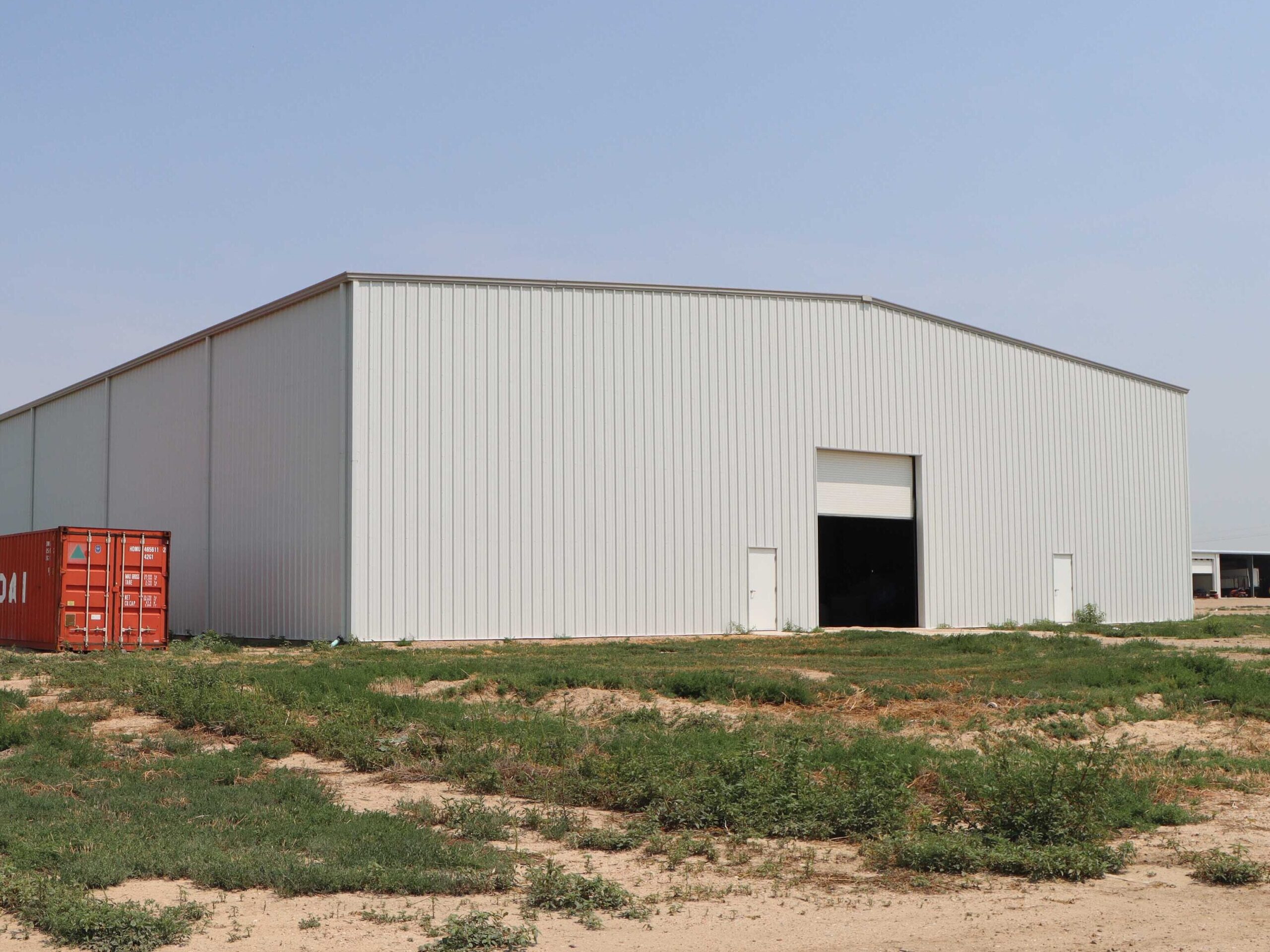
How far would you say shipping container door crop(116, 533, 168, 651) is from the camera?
30.5 m

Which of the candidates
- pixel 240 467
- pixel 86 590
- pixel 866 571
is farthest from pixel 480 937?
pixel 866 571

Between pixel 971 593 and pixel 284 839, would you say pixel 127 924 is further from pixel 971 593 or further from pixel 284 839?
pixel 971 593

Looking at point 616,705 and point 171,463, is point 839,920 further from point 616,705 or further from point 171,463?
point 171,463

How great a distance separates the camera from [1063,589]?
42.1 metres

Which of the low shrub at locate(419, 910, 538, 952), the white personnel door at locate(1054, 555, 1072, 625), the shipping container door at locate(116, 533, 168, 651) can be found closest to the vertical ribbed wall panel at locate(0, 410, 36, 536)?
the shipping container door at locate(116, 533, 168, 651)

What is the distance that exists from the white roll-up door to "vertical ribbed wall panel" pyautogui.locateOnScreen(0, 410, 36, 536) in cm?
3181

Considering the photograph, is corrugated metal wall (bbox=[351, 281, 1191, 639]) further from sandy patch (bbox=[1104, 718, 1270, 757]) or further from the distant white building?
the distant white building

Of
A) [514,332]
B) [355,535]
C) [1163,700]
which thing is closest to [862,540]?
[514,332]

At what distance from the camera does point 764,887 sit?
29.8ft

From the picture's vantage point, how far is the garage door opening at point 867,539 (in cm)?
3731

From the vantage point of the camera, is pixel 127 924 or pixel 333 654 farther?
pixel 333 654

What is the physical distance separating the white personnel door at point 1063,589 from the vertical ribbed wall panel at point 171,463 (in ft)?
89.8

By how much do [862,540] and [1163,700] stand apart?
26286mm

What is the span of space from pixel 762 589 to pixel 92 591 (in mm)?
17494
